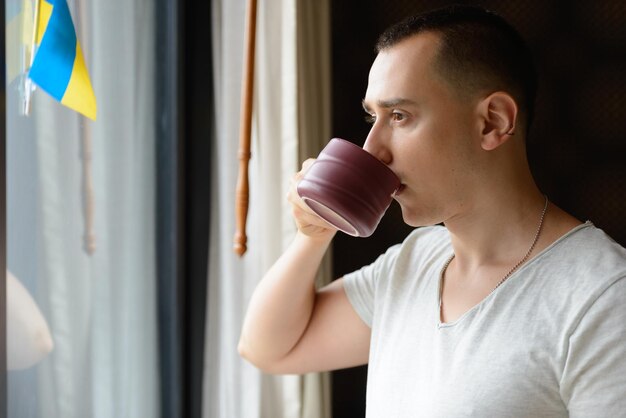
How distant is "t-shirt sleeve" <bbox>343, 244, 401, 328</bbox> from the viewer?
4.84 ft

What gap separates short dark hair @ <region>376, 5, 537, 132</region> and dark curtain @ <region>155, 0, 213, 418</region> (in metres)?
0.94

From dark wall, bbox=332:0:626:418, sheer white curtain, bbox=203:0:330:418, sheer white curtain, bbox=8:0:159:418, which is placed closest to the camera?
sheer white curtain, bbox=8:0:159:418

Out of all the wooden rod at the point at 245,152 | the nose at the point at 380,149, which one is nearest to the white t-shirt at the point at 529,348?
the nose at the point at 380,149

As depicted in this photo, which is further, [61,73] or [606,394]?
[61,73]

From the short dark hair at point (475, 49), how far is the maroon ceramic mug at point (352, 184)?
0.61ft

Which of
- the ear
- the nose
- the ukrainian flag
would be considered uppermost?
the ukrainian flag

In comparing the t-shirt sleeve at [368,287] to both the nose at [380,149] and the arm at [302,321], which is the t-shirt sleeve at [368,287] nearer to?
the arm at [302,321]

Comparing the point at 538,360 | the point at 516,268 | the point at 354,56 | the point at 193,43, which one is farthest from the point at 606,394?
the point at 354,56

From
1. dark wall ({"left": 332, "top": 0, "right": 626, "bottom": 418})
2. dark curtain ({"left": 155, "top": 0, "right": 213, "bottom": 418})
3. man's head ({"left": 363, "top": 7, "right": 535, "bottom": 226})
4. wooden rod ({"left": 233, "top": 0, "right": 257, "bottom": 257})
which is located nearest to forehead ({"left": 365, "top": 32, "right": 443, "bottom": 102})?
man's head ({"left": 363, "top": 7, "right": 535, "bottom": 226})

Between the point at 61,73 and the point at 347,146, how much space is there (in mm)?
599

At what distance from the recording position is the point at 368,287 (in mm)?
1487

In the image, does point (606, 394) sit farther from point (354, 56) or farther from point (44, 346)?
point (354, 56)

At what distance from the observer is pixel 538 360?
3.64 ft

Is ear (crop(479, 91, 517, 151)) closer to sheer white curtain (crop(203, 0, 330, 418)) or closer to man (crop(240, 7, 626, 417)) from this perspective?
man (crop(240, 7, 626, 417))
